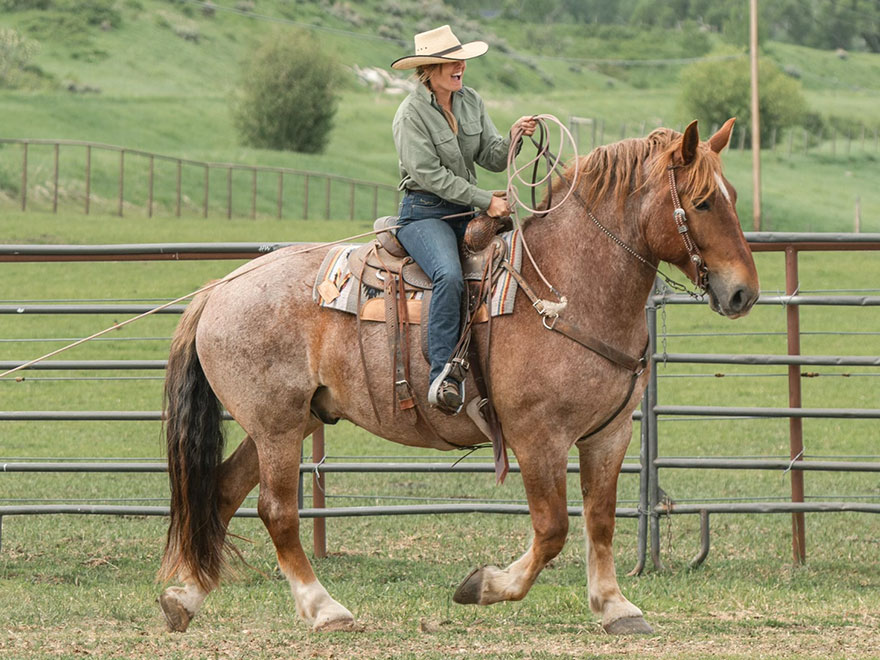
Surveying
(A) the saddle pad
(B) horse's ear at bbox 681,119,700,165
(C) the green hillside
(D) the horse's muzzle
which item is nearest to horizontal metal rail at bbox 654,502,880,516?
(D) the horse's muzzle

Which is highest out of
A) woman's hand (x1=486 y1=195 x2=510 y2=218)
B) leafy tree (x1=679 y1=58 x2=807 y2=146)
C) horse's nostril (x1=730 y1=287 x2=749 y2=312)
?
leafy tree (x1=679 y1=58 x2=807 y2=146)

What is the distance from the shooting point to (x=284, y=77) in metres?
54.9

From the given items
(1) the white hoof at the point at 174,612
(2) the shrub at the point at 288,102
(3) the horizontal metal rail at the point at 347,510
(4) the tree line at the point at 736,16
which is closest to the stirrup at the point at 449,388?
(1) the white hoof at the point at 174,612

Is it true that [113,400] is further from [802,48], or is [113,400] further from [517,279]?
[802,48]

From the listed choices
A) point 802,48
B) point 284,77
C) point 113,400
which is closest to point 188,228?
point 113,400

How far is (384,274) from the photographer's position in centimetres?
577

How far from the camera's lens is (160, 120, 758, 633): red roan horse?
530cm

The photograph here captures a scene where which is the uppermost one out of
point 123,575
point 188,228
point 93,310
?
point 188,228

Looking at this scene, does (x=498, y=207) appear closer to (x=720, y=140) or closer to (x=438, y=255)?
(x=438, y=255)

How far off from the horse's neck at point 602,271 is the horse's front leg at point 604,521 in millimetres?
569

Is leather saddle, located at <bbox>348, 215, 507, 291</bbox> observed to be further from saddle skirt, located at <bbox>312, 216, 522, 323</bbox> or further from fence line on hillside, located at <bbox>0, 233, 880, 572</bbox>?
fence line on hillside, located at <bbox>0, 233, 880, 572</bbox>

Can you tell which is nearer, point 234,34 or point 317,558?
point 317,558

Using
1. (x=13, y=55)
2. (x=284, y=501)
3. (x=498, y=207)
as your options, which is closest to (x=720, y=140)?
(x=498, y=207)

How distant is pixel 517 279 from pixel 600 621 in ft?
5.58
